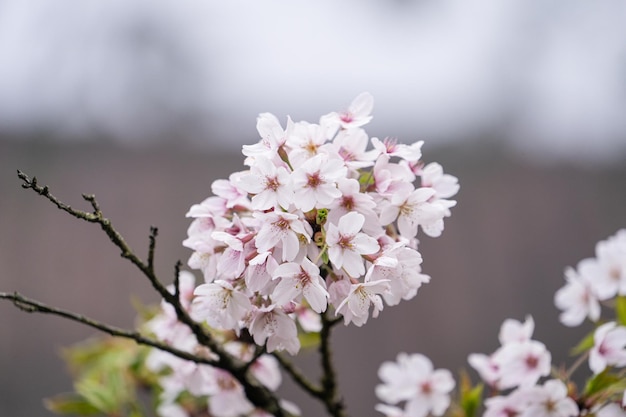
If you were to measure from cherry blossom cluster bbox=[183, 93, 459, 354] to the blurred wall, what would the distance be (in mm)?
1230

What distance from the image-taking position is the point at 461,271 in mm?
1948

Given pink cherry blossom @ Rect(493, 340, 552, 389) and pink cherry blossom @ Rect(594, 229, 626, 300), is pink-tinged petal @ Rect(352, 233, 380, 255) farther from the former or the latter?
pink cherry blossom @ Rect(594, 229, 626, 300)

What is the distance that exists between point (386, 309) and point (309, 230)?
4.47ft

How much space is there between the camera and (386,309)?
5.97 feet

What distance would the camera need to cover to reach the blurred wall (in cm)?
181

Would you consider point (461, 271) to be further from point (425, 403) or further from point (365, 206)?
point (365, 206)

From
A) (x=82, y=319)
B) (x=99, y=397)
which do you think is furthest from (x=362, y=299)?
(x=99, y=397)

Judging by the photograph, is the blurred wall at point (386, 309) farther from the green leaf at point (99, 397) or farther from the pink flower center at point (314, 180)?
the pink flower center at point (314, 180)

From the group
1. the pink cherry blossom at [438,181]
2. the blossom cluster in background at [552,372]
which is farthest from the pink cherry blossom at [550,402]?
the pink cherry blossom at [438,181]

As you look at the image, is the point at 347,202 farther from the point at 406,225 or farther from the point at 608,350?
the point at 608,350

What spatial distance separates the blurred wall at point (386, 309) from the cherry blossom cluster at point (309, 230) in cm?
123

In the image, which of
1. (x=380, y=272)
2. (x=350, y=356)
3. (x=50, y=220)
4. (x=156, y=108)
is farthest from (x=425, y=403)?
(x=156, y=108)

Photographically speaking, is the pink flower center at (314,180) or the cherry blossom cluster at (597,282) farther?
the cherry blossom cluster at (597,282)

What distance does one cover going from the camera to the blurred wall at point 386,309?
1.81 metres
